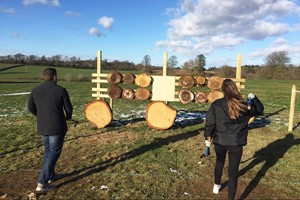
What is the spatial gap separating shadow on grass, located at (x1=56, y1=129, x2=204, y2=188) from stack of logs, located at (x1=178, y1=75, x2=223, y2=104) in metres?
1.05

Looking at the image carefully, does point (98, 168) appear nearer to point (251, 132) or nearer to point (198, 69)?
point (251, 132)

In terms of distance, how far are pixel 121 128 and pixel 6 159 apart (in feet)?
12.5

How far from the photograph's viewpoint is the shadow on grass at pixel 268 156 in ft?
17.1

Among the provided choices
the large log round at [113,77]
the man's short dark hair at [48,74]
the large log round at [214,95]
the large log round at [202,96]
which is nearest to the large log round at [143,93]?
A: the large log round at [113,77]

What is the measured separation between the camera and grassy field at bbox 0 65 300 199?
4742mm

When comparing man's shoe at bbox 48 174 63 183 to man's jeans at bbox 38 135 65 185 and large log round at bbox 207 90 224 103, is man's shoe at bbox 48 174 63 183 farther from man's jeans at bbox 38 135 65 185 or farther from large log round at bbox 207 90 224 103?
large log round at bbox 207 90 224 103

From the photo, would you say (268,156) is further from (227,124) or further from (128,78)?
(128,78)

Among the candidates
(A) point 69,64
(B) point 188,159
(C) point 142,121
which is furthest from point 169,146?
(A) point 69,64

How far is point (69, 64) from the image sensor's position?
75438mm

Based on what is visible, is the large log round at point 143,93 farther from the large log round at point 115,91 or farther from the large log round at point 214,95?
the large log round at point 214,95

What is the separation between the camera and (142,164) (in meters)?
6.00

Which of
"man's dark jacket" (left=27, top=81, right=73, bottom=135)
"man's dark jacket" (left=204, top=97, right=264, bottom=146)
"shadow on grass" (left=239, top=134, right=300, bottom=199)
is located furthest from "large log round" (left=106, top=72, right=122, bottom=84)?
"man's dark jacket" (left=204, top=97, right=264, bottom=146)

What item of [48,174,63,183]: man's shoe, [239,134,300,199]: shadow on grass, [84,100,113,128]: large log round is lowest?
[48,174,63,183]: man's shoe

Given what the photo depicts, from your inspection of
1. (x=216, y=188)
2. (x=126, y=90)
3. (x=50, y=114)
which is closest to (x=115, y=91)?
(x=126, y=90)
